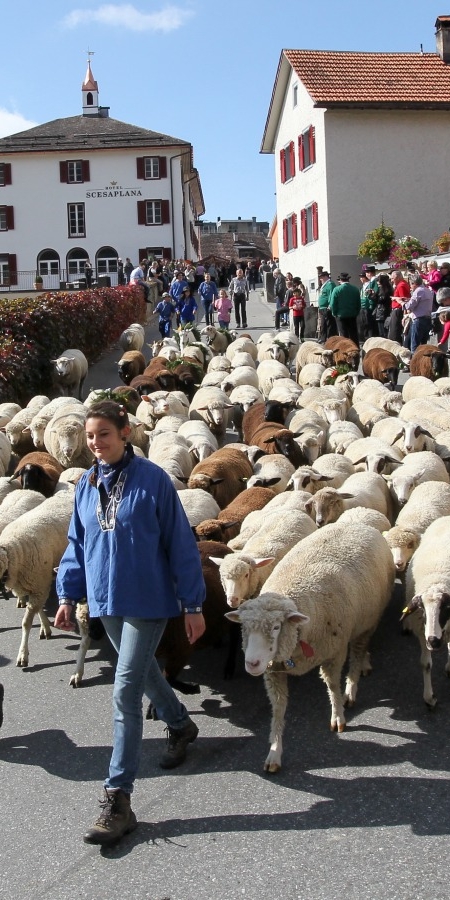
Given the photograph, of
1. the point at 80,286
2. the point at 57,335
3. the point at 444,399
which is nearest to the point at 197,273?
the point at 80,286

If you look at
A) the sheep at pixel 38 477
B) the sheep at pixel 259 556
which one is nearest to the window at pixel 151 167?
the sheep at pixel 38 477

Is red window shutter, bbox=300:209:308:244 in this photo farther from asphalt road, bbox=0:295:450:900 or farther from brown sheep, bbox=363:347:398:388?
asphalt road, bbox=0:295:450:900

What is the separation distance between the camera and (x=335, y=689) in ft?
17.5

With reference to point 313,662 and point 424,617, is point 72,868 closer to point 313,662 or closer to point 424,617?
point 313,662

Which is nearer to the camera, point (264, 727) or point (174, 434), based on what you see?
point (264, 727)

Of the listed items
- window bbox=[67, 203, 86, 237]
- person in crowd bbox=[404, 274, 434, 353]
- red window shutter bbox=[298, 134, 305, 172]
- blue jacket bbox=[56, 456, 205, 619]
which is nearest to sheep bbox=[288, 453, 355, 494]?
blue jacket bbox=[56, 456, 205, 619]

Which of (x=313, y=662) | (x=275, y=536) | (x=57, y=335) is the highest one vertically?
(x=57, y=335)

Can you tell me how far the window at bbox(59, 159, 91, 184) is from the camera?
152 feet

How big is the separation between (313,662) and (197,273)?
3496 cm

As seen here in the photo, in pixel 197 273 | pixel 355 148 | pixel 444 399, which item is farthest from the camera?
pixel 197 273

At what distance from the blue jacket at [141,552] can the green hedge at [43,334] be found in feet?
34.9

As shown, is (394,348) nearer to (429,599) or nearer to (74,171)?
(429,599)

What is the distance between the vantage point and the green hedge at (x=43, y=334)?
1494 centimetres

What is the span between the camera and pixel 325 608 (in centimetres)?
541
